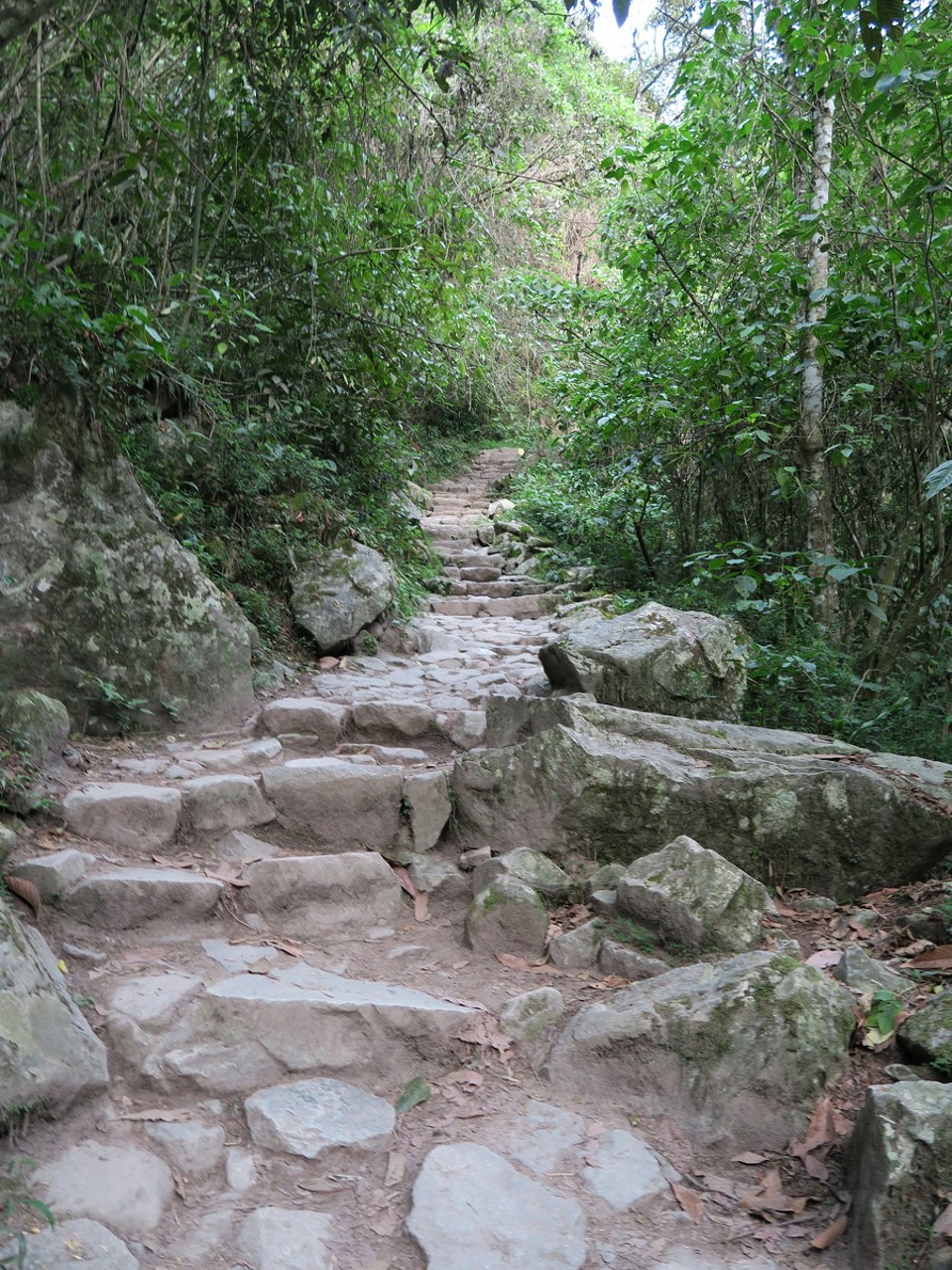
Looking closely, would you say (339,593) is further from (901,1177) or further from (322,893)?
(901,1177)

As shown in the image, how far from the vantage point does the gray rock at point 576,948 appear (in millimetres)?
3080

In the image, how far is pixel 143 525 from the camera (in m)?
4.61

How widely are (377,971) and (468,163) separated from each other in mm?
7565

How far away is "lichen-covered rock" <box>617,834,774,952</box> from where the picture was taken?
299cm

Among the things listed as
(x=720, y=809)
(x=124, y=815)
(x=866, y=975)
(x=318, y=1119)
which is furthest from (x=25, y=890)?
(x=866, y=975)

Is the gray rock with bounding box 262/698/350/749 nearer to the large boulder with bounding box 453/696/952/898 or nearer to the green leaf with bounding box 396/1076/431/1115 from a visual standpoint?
the large boulder with bounding box 453/696/952/898

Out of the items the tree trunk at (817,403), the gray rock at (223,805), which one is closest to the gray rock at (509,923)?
the gray rock at (223,805)

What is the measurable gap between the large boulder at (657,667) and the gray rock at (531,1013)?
2221 mm

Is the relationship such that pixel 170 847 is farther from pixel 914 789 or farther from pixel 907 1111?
pixel 914 789

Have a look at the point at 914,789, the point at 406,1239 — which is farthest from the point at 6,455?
the point at 914,789

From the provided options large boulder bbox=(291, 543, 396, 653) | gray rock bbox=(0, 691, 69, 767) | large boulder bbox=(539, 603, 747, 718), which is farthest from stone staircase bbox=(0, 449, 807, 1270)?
large boulder bbox=(291, 543, 396, 653)

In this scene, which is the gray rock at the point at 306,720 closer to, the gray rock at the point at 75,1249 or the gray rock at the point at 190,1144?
the gray rock at the point at 190,1144

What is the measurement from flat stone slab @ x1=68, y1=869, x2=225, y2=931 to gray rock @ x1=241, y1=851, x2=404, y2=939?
19cm

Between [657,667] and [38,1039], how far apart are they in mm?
3555
